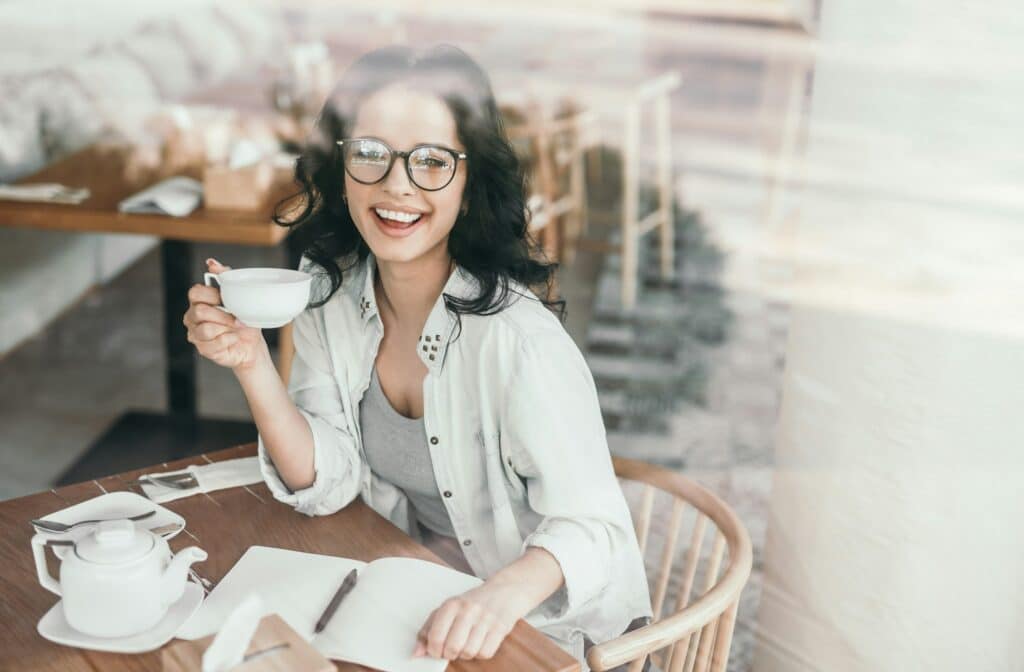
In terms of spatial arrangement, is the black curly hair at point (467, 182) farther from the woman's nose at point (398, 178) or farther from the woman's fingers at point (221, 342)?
the woman's fingers at point (221, 342)

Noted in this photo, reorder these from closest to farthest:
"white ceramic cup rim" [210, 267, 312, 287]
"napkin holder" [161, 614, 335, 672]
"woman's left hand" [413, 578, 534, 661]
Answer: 1. "napkin holder" [161, 614, 335, 672]
2. "woman's left hand" [413, 578, 534, 661]
3. "white ceramic cup rim" [210, 267, 312, 287]

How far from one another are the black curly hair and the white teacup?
24 centimetres

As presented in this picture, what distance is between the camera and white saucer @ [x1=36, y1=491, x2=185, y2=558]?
1.10 meters

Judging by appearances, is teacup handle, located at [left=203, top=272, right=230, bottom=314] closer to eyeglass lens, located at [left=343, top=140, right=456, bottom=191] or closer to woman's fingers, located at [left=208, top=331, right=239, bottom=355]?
woman's fingers, located at [left=208, top=331, right=239, bottom=355]

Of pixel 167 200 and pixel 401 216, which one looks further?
pixel 167 200

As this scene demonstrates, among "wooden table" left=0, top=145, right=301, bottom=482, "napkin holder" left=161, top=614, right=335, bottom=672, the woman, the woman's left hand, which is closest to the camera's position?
"napkin holder" left=161, top=614, right=335, bottom=672

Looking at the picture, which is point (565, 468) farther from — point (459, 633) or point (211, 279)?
point (211, 279)

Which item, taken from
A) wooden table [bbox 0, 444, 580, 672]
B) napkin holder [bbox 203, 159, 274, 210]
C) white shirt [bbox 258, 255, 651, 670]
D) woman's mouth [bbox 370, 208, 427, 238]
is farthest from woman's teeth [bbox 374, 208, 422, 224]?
napkin holder [bbox 203, 159, 274, 210]

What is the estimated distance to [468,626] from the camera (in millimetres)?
912

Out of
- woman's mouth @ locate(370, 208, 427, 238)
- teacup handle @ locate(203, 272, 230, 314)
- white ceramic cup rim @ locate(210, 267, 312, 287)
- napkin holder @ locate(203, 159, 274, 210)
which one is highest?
woman's mouth @ locate(370, 208, 427, 238)

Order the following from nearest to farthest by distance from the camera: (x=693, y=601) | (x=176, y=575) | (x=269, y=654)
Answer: (x=269, y=654), (x=176, y=575), (x=693, y=601)

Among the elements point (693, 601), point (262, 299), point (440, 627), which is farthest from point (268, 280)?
point (693, 601)

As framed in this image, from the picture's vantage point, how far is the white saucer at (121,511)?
1.10 metres

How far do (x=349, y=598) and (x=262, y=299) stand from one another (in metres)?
0.29
